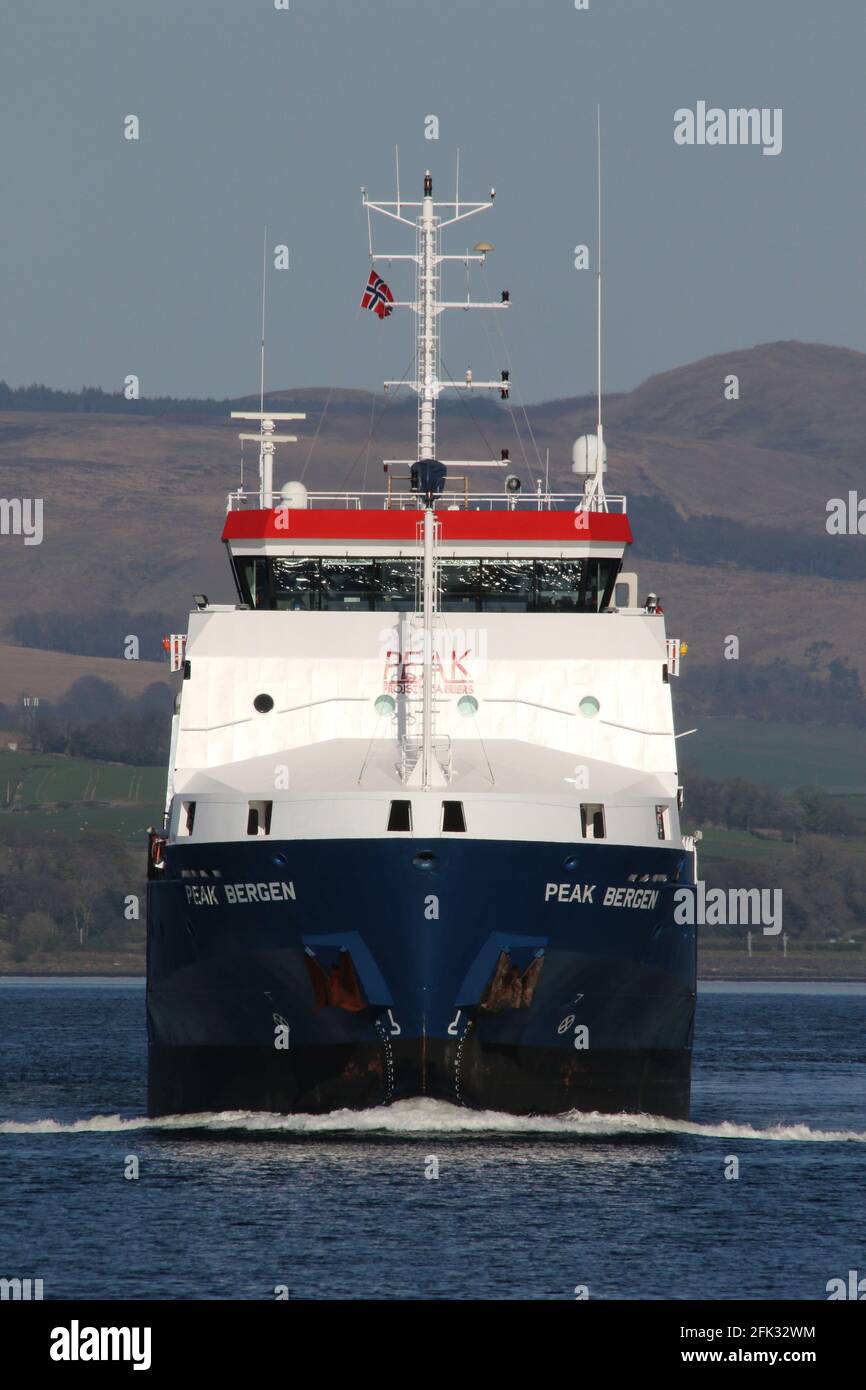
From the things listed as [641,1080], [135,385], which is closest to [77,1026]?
[135,385]

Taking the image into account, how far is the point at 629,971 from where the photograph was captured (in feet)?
123

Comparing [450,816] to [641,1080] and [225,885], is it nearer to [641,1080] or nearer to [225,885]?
[225,885]

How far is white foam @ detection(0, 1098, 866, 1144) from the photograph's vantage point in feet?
116

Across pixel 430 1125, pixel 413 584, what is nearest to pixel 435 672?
pixel 413 584

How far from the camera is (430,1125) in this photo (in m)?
35.5

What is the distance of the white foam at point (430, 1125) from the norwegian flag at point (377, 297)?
576 inches

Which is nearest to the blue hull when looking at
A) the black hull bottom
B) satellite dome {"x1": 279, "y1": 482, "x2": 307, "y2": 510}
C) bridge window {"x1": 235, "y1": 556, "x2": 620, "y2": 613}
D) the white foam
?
the black hull bottom

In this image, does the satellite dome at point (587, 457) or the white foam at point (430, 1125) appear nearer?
the white foam at point (430, 1125)

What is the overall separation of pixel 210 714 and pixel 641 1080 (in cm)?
938

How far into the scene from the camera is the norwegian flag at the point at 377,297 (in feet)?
143
